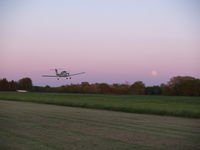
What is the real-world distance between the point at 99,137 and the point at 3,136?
2.73 metres

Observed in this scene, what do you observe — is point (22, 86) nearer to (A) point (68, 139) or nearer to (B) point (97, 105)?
(B) point (97, 105)

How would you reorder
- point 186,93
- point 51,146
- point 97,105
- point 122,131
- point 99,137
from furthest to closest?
1. point 186,93
2. point 97,105
3. point 122,131
4. point 99,137
5. point 51,146

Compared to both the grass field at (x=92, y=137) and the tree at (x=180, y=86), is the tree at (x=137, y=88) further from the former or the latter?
the grass field at (x=92, y=137)

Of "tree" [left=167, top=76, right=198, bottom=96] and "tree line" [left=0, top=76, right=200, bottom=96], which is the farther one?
"tree line" [left=0, top=76, right=200, bottom=96]

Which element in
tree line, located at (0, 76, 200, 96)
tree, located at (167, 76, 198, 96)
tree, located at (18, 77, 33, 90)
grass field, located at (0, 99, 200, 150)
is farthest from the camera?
A: tree, located at (18, 77, 33, 90)

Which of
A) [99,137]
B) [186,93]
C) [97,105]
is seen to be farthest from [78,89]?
[99,137]

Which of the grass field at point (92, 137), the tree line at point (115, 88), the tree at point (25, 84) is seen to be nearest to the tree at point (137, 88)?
the tree line at point (115, 88)

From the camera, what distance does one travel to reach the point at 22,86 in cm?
4997

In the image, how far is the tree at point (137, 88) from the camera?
50.1m

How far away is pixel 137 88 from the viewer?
5250cm

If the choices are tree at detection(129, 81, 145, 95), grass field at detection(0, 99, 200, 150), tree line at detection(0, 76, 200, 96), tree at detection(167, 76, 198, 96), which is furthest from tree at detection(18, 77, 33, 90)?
grass field at detection(0, 99, 200, 150)

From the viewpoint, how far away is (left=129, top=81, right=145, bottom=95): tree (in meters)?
50.1

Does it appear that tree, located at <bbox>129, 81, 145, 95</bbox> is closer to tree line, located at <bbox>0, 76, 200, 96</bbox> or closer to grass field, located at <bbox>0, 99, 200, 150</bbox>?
tree line, located at <bbox>0, 76, 200, 96</bbox>

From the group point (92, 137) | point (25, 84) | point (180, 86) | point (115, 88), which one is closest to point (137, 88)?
point (115, 88)
